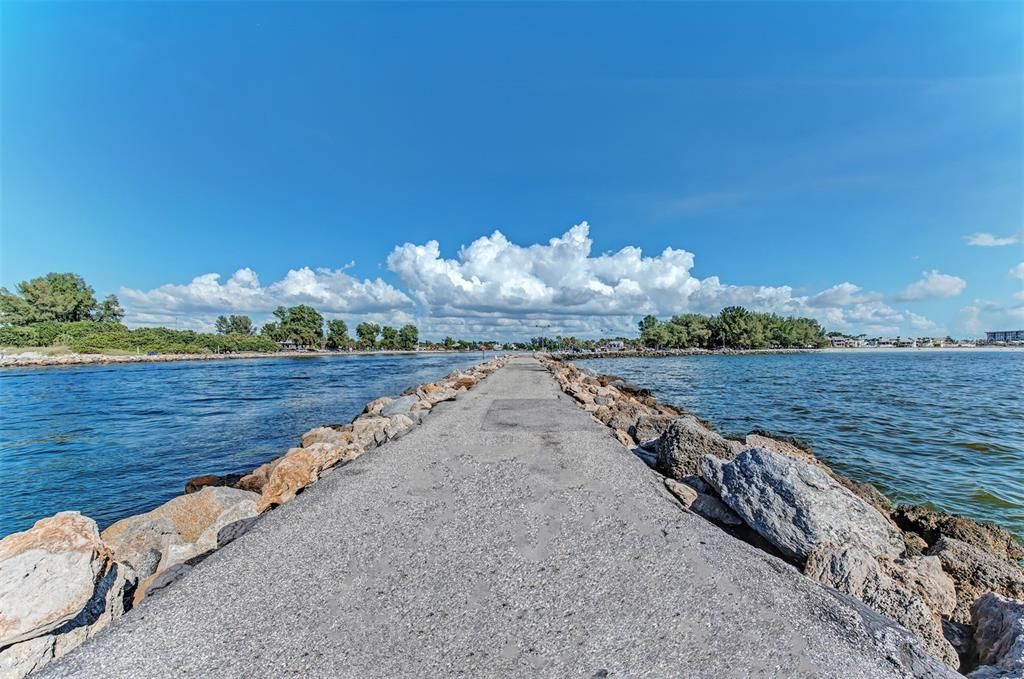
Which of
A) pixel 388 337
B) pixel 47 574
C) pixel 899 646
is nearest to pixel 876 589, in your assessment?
pixel 899 646

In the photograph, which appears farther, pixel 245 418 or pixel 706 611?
pixel 245 418

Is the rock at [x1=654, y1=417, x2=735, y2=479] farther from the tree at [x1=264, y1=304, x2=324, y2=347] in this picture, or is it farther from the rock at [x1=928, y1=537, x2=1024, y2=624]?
the tree at [x1=264, y1=304, x2=324, y2=347]

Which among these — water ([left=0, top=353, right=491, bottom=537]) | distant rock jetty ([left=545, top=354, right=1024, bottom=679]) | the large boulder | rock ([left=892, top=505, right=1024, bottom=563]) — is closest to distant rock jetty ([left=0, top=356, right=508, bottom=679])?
the large boulder

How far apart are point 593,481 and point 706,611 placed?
8.07 ft

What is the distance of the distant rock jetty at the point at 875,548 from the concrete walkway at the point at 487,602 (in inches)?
14.3

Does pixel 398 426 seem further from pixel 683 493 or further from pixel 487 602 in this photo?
pixel 487 602

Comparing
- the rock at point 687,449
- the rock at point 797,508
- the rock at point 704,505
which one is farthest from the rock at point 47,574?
the rock at point 687,449

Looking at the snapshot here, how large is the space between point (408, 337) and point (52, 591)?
144153 mm

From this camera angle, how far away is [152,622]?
2.59m

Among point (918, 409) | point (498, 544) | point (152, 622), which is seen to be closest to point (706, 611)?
point (498, 544)

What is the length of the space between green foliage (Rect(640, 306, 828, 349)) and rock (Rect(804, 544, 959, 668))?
371ft

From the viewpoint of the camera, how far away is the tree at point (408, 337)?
141750 millimetres

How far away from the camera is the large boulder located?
238 cm

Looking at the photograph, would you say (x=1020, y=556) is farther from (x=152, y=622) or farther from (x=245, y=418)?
(x=245, y=418)
